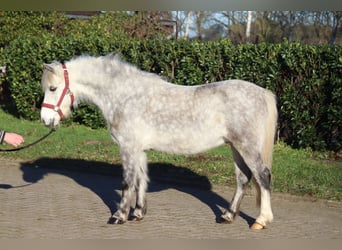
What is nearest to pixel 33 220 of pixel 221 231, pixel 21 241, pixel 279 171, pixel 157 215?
pixel 21 241

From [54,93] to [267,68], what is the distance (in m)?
6.88

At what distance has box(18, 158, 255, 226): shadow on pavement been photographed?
8.51m

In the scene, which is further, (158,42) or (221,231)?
(158,42)

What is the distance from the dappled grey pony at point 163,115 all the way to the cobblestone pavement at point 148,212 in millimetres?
343

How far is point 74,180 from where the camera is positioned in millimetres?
9992

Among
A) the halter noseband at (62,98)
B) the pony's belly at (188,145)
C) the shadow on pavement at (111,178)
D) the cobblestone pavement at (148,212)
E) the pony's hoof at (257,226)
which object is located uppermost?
the halter noseband at (62,98)

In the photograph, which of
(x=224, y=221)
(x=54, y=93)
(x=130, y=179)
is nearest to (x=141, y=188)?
(x=130, y=179)

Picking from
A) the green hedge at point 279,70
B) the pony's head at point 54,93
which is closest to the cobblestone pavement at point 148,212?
the pony's head at point 54,93

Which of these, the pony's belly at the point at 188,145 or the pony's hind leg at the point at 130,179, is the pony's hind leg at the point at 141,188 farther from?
the pony's belly at the point at 188,145

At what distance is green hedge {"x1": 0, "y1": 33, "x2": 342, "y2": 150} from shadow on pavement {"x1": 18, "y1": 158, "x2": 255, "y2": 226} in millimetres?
2368

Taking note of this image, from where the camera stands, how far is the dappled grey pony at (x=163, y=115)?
6.59 meters

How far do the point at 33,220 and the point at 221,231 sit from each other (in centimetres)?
260

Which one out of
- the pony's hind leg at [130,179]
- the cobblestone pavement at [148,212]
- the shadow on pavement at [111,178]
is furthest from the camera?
the shadow on pavement at [111,178]

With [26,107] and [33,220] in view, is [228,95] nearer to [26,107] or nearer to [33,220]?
[33,220]
